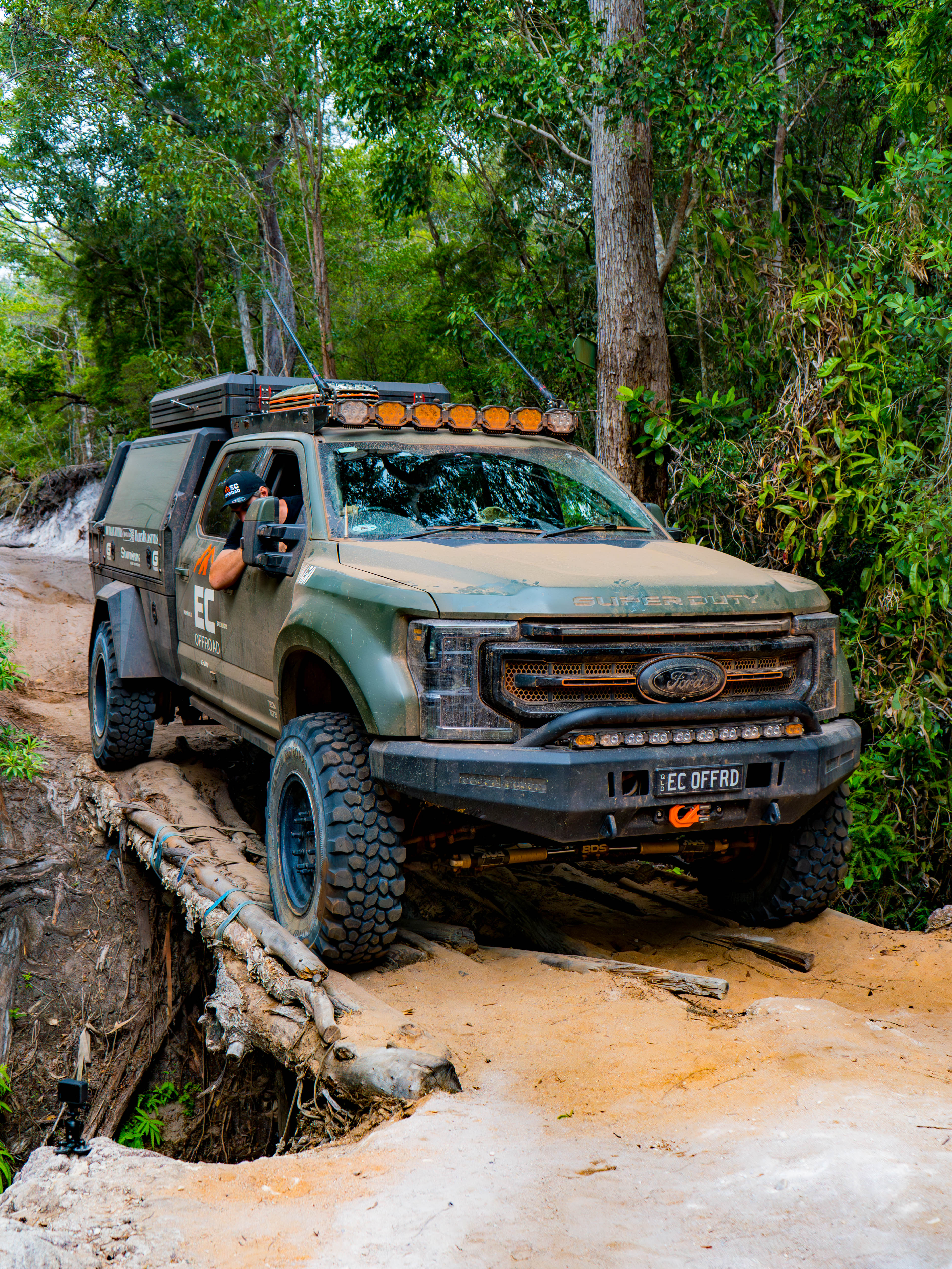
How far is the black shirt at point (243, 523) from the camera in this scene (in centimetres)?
501

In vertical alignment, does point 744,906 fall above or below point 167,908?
above

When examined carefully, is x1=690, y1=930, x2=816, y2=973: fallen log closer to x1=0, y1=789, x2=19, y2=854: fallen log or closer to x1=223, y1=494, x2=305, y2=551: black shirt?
x1=223, y1=494, x2=305, y2=551: black shirt

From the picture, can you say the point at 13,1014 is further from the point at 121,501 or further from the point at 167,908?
the point at 121,501

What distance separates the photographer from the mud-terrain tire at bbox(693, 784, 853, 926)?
14.7ft

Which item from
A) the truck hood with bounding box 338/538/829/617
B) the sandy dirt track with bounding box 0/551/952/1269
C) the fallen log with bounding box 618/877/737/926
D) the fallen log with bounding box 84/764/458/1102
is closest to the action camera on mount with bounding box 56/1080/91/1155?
the sandy dirt track with bounding box 0/551/952/1269

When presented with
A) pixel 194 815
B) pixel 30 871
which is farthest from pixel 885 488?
pixel 30 871

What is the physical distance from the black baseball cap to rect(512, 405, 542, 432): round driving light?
4.27 feet

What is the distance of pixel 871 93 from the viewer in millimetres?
9320

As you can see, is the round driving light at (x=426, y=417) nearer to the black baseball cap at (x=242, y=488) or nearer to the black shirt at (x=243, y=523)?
the black shirt at (x=243, y=523)

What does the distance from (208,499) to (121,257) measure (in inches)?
753

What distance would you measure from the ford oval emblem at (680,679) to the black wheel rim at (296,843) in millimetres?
1454

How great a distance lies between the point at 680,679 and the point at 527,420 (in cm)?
201

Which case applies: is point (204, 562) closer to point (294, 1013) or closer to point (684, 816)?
point (294, 1013)

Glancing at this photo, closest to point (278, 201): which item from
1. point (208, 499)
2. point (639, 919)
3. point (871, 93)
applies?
point (871, 93)
